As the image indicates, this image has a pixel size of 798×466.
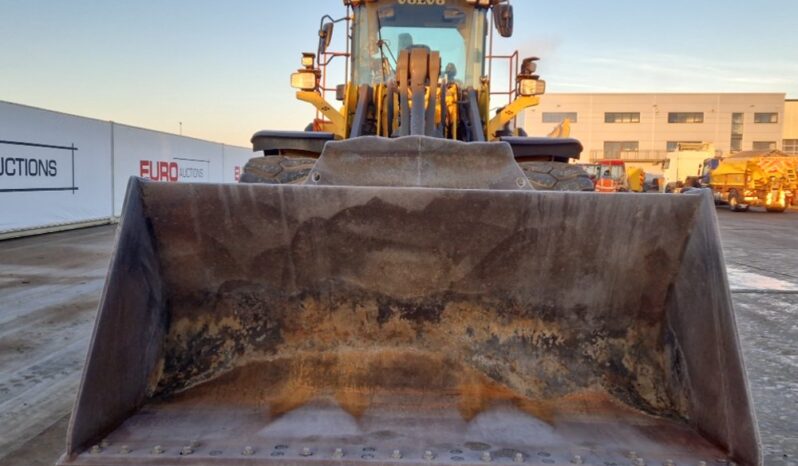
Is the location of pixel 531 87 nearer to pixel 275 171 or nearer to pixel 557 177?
pixel 557 177

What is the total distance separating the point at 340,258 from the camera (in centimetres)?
264

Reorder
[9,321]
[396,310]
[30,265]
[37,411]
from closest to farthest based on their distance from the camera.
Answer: [396,310], [37,411], [9,321], [30,265]

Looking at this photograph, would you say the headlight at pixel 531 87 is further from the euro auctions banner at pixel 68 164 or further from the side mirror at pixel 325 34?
the euro auctions banner at pixel 68 164

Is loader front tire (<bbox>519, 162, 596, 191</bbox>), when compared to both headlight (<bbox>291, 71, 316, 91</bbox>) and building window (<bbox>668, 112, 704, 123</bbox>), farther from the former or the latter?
building window (<bbox>668, 112, 704, 123</bbox>)

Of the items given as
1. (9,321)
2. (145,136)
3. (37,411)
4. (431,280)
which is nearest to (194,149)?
(145,136)

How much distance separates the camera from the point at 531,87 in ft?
18.9

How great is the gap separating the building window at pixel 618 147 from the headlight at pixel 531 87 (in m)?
58.5

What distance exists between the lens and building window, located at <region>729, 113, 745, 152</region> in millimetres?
60750

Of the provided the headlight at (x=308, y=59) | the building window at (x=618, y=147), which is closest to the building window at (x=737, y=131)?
the building window at (x=618, y=147)

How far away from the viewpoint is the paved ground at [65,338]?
3.10 m

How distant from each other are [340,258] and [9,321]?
4036 millimetres

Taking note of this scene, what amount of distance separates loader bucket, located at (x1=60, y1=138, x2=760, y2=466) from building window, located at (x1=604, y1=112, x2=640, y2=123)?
207 feet

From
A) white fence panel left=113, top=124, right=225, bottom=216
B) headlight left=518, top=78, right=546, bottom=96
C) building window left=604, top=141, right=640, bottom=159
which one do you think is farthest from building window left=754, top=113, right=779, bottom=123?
headlight left=518, top=78, right=546, bottom=96

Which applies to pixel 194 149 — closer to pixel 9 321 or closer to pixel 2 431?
pixel 9 321
